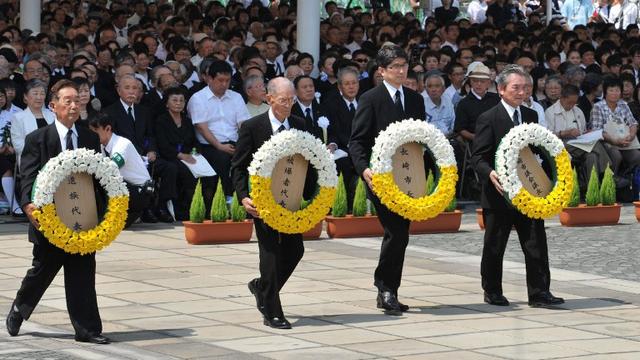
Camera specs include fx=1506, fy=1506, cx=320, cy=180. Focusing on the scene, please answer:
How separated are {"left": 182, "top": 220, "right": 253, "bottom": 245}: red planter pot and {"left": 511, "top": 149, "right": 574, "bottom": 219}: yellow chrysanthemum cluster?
456 cm

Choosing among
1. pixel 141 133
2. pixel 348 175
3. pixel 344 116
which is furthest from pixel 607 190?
pixel 141 133

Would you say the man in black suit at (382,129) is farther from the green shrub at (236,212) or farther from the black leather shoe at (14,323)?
the green shrub at (236,212)

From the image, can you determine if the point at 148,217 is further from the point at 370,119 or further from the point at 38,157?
the point at 38,157

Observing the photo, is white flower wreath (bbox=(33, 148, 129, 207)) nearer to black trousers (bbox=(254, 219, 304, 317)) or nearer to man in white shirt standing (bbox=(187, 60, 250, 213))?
black trousers (bbox=(254, 219, 304, 317))

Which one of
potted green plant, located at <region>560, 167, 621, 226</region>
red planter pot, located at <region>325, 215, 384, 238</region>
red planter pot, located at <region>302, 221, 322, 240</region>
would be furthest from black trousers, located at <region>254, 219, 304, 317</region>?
potted green plant, located at <region>560, 167, 621, 226</region>

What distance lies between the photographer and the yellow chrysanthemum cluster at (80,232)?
34.0 feet

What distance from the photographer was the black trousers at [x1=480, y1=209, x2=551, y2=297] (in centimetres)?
1232

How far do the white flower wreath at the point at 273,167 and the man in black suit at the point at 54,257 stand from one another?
1220 millimetres

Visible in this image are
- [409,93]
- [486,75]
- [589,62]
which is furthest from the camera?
[589,62]

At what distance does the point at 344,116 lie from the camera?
1895cm

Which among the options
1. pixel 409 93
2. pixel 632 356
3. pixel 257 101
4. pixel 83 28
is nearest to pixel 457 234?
pixel 257 101

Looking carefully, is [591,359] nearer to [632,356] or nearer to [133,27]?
[632,356]

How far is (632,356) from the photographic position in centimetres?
1013

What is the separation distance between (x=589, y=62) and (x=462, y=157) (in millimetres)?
6409
